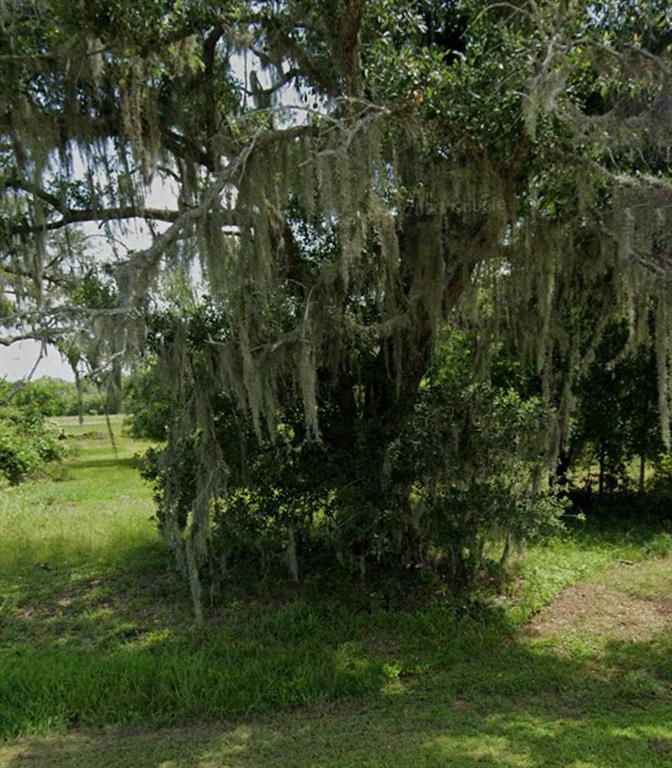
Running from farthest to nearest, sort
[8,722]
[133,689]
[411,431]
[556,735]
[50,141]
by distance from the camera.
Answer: [411,431] → [50,141] → [133,689] → [8,722] → [556,735]

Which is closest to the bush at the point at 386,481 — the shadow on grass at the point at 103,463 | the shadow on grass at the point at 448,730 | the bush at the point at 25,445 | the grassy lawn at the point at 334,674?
the grassy lawn at the point at 334,674

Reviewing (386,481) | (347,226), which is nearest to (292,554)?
(386,481)

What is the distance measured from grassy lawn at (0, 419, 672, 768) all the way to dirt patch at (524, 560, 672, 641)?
0.02m

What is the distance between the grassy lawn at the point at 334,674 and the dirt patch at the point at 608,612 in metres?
0.02

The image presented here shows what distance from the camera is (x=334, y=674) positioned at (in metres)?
4.26

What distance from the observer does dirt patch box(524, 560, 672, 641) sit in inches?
200

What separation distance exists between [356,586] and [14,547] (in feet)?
14.5

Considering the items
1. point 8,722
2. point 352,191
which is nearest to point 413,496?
point 352,191

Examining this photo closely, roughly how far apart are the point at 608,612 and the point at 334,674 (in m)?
2.64

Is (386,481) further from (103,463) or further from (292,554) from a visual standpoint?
(103,463)

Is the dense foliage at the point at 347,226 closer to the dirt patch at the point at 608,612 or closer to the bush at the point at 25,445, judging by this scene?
the dirt patch at the point at 608,612

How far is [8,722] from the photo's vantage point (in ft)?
12.1

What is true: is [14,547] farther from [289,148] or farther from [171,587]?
[289,148]

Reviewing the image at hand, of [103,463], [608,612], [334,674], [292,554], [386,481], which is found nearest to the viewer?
[334,674]
